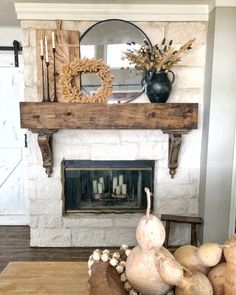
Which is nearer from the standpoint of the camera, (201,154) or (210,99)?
(210,99)

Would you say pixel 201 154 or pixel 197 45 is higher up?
pixel 197 45

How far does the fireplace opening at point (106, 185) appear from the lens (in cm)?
290

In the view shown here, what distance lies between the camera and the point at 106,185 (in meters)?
2.98

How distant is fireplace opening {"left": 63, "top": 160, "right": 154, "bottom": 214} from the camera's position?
9.52ft

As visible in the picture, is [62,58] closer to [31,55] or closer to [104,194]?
[31,55]

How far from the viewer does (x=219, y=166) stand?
2.60 m

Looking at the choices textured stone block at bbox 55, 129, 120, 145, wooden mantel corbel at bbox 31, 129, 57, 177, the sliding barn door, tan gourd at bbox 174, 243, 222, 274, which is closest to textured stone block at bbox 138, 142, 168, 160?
textured stone block at bbox 55, 129, 120, 145

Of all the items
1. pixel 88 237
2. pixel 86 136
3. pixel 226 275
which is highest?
pixel 86 136

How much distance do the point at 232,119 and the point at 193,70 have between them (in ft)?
1.89

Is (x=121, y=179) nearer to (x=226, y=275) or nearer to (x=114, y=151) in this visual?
(x=114, y=151)

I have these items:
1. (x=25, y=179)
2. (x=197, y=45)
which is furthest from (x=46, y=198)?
(x=197, y=45)

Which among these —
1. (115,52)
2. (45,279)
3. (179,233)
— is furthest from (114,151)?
(45,279)

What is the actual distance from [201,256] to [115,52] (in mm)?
2250

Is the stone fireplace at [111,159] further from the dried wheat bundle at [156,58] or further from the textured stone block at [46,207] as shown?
the dried wheat bundle at [156,58]
